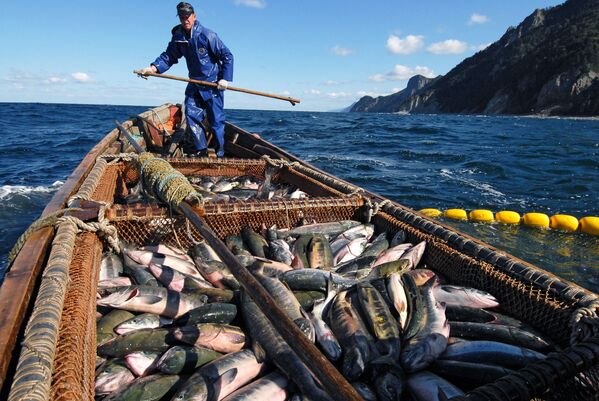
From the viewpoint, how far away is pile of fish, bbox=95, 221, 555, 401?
2.27m

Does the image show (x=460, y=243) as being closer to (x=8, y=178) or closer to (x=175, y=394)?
(x=175, y=394)

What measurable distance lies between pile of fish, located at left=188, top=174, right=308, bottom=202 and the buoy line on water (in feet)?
12.5

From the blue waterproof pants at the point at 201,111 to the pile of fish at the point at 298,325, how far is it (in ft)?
16.4

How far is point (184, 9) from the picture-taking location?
6.98 metres

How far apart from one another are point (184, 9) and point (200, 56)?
3.04 ft

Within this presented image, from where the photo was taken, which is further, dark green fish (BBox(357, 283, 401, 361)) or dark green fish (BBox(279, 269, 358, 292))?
dark green fish (BBox(279, 269, 358, 292))

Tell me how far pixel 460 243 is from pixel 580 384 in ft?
5.55

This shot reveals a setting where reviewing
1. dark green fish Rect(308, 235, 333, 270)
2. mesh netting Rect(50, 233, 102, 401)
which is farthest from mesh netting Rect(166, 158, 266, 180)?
mesh netting Rect(50, 233, 102, 401)

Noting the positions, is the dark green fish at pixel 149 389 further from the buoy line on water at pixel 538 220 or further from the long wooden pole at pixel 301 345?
the buoy line on water at pixel 538 220

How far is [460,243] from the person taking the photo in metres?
3.73

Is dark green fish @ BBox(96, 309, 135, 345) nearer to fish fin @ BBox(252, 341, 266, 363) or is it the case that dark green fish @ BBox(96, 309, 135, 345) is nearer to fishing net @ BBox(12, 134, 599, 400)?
fishing net @ BBox(12, 134, 599, 400)

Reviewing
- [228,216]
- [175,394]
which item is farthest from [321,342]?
[228,216]

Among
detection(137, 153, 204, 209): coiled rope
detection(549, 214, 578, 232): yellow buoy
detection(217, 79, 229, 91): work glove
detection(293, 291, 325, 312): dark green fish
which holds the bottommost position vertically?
detection(549, 214, 578, 232): yellow buoy

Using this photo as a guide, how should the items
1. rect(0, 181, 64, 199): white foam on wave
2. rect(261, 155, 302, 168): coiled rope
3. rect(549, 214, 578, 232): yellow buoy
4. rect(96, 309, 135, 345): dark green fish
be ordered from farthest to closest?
rect(0, 181, 64, 199): white foam on wave < rect(549, 214, 578, 232): yellow buoy < rect(261, 155, 302, 168): coiled rope < rect(96, 309, 135, 345): dark green fish
